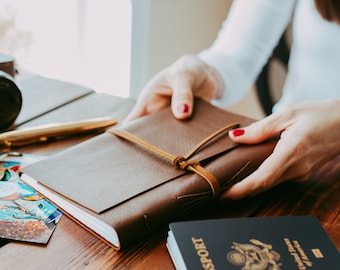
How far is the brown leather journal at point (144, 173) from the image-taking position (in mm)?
465

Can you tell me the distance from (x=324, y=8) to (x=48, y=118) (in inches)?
27.5

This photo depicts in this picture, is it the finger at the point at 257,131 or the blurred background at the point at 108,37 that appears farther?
the blurred background at the point at 108,37

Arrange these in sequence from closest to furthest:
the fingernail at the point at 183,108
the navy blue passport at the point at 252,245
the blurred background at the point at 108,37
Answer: the navy blue passport at the point at 252,245, the fingernail at the point at 183,108, the blurred background at the point at 108,37

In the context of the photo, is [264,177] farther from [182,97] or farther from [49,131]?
[49,131]

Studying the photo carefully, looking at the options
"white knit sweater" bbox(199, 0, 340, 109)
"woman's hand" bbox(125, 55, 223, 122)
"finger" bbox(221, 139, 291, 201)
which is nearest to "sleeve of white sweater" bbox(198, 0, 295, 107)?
"white knit sweater" bbox(199, 0, 340, 109)

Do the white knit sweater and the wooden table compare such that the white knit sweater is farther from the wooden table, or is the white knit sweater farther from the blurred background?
the blurred background

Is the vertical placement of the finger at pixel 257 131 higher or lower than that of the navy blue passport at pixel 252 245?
higher

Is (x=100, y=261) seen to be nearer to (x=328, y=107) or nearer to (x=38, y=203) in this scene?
(x=38, y=203)

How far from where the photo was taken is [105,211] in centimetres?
45

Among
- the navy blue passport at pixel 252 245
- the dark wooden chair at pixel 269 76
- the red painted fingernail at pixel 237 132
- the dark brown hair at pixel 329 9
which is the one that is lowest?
the dark wooden chair at pixel 269 76

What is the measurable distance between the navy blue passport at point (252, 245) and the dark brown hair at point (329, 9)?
0.67 m

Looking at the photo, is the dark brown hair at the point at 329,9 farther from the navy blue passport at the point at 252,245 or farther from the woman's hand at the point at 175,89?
the navy blue passport at the point at 252,245

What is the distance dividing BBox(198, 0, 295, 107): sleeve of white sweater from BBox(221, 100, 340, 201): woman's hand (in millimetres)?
358

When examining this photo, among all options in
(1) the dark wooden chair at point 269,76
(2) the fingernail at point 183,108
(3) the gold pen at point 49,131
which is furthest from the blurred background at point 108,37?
(2) the fingernail at point 183,108
